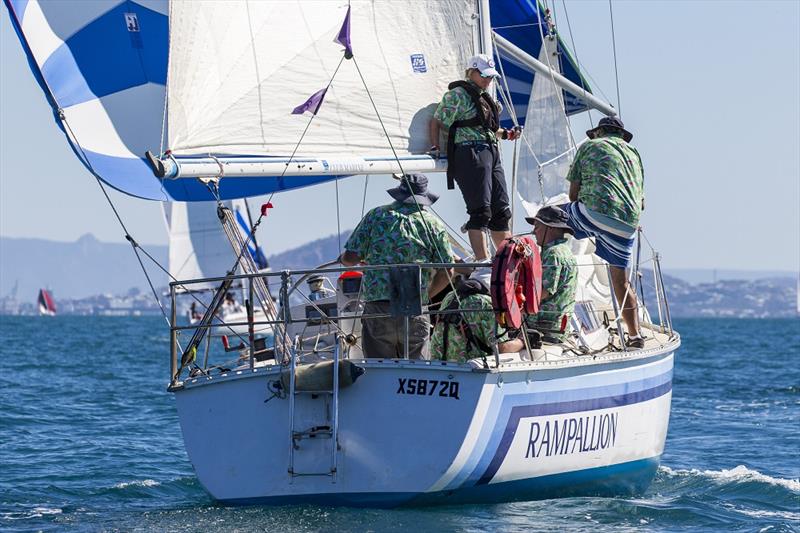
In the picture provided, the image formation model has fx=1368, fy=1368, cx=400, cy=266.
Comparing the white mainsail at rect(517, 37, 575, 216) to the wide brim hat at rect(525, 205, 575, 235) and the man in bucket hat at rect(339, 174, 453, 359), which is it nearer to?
the wide brim hat at rect(525, 205, 575, 235)

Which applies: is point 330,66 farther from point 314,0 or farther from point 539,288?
point 539,288

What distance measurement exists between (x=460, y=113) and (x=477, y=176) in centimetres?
52

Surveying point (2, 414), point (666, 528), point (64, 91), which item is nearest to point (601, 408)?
point (666, 528)

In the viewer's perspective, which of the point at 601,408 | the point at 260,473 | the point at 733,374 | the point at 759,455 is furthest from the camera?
the point at 733,374

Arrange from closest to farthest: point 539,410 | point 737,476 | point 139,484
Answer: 1. point 539,410
2. point 139,484
3. point 737,476

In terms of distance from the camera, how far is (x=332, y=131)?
34.1 ft

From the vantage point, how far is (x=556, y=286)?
967 centimetres

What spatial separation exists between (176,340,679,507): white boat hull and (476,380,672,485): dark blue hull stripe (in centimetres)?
1

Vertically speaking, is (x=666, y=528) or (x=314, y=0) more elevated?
(x=314, y=0)

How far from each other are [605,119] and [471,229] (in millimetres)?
1699

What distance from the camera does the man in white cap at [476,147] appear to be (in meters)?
10.2

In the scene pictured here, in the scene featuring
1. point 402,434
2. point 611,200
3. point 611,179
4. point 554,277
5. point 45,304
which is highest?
point 611,179

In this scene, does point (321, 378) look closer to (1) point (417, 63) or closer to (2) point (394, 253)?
(2) point (394, 253)

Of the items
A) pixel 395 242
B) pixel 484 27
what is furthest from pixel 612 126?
pixel 395 242
